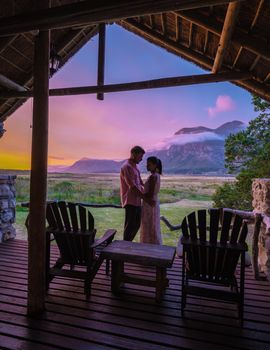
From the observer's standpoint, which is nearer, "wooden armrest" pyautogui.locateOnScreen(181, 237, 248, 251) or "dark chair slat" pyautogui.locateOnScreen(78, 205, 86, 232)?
"wooden armrest" pyautogui.locateOnScreen(181, 237, 248, 251)

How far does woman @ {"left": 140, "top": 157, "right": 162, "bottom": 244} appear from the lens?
3.41m

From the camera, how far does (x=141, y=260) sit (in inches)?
97.0

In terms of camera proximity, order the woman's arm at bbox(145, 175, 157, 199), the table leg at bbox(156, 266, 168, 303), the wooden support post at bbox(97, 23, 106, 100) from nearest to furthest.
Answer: the table leg at bbox(156, 266, 168, 303) < the woman's arm at bbox(145, 175, 157, 199) < the wooden support post at bbox(97, 23, 106, 100)

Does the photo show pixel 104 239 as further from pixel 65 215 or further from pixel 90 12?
pixel 90 12

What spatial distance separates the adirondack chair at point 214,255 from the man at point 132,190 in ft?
3.91

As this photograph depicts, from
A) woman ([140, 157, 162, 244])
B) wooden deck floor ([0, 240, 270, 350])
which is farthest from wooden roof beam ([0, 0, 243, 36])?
wooden deck floor ([0, 240, 270, 350])

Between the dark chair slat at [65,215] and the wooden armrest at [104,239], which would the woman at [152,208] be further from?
the dark chair slat at [65,215]

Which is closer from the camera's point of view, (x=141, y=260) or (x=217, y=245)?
(x=217, y=245)

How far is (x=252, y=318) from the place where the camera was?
225 cm

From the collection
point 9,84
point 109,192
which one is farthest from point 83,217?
point 109,192

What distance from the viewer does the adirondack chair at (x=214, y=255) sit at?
2.28m

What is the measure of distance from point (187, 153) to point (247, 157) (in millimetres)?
2965

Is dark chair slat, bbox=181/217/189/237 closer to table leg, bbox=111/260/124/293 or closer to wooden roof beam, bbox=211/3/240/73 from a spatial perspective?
table leg, bbox=111/260/124/293

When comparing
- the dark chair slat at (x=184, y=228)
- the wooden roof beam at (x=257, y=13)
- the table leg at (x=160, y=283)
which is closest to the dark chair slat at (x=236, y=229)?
the dark chair slat at (x=184, y=228)
